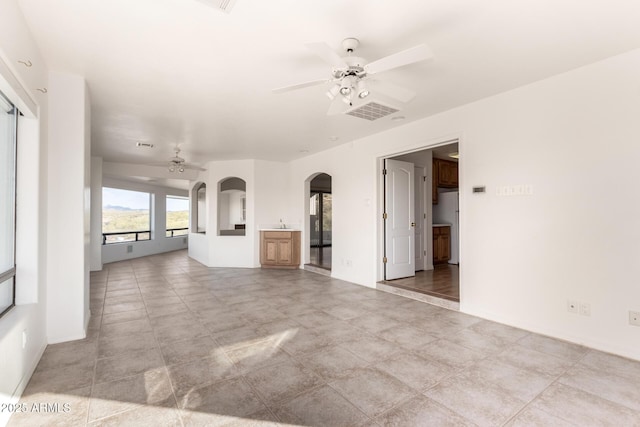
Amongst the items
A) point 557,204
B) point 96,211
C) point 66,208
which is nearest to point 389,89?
point 557,204

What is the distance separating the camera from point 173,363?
→ 2.45 meters

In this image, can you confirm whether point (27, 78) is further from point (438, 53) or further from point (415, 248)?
point (415, 248)

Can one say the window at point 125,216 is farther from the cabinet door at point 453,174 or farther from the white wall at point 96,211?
the cabinet door at point 453,174

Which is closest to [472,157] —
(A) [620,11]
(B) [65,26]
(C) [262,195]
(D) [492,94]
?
(D) [492,94]

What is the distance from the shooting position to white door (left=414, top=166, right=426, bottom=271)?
583 centimetres

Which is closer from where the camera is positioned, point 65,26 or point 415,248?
point 65,26

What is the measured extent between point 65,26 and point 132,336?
8.78ft

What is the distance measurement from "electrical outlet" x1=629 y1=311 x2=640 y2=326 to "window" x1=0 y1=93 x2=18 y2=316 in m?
4.67

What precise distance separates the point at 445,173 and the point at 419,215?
153cm

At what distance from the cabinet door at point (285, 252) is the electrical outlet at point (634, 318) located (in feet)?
17.4

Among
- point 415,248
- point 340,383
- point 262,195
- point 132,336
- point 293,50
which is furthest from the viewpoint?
point 262,195

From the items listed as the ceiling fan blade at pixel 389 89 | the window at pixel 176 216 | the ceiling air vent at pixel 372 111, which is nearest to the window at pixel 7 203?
the ceiling fan blade at pixel 389 89

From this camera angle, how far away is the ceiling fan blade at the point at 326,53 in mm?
1818

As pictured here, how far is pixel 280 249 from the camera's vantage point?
22.2ft
